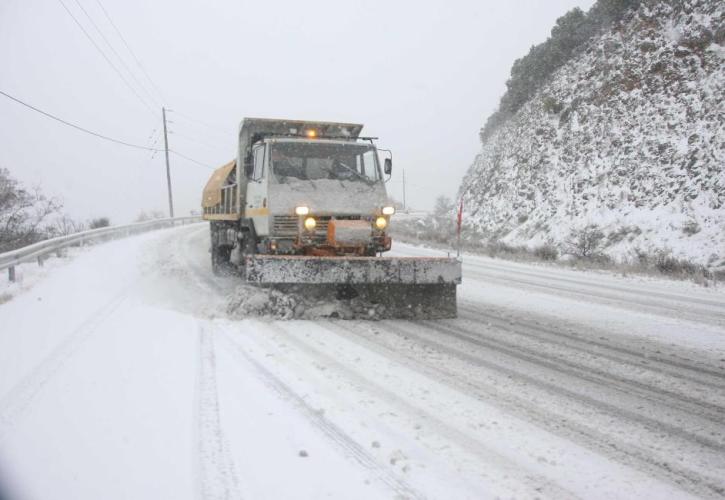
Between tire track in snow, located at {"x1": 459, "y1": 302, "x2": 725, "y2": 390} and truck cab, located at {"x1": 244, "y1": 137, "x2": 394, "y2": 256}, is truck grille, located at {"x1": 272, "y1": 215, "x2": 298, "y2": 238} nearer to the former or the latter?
truck cab, located at {"x1": 244, "y1": 137, "x2": 394, "y2": 256}

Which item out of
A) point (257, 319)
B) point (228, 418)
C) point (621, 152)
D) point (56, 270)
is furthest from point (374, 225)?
point (621, 152)

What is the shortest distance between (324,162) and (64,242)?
910 cm

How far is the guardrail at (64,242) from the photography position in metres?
8.98

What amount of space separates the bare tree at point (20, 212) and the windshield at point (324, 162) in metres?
10.3

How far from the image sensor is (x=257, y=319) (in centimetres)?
615

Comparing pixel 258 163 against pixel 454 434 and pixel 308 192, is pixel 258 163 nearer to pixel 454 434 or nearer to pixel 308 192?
pixel 308 192

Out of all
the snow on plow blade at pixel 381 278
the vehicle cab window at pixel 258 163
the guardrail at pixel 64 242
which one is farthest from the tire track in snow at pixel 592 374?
the guardrail at pixel 64 242

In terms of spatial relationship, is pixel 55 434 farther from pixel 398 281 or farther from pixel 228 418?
pixel 398 281

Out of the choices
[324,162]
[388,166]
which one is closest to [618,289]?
[388,166]

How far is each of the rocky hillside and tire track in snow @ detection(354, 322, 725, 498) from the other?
40.0 ft

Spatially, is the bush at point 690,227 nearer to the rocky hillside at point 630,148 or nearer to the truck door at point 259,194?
the rocky hillside at point 630,148

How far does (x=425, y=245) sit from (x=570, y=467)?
627 inches

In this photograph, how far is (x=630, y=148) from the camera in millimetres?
19891

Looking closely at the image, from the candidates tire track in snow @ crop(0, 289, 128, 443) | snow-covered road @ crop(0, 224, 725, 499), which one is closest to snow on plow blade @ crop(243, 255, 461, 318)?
snow-covered road @ crop(0, 224, 725, 499)
